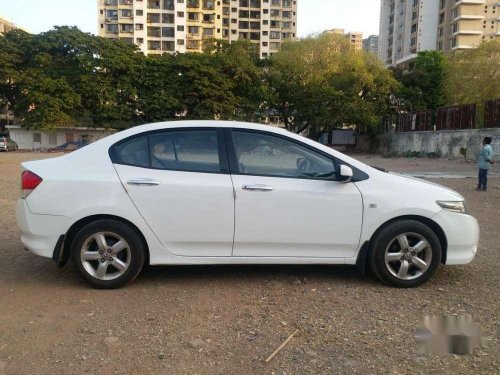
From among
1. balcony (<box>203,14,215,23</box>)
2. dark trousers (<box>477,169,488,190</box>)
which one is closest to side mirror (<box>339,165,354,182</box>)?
dark trousers (<box>477,169,488,190</box>)

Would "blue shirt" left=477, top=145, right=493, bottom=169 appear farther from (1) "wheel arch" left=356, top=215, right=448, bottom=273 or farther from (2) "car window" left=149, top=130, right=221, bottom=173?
(2) "car window" left=149, top=130, right=221, bottom=173

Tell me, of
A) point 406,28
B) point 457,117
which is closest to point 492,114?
point 457,117

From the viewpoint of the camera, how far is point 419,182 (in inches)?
180

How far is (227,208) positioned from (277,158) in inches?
28.1

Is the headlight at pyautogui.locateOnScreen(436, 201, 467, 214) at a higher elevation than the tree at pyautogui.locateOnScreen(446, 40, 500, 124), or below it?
below

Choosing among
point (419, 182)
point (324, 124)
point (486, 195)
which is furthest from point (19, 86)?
point (419, 182)

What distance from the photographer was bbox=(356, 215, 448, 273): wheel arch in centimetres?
436

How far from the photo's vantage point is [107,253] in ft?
13.9

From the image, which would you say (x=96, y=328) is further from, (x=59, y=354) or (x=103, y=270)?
(x=103, y=270)

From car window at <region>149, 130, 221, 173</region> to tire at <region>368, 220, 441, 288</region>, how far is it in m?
1.74

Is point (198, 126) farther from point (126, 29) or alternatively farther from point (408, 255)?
point (126, 29)

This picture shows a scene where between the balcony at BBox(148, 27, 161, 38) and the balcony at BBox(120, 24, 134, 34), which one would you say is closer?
the balcony at BBox(120, 24, 134, 34)

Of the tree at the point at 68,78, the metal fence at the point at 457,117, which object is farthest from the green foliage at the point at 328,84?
the tree at the point at 68,78

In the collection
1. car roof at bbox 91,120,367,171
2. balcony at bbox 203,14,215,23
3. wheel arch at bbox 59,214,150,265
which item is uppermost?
balcony at bbox 203,14,215,23
